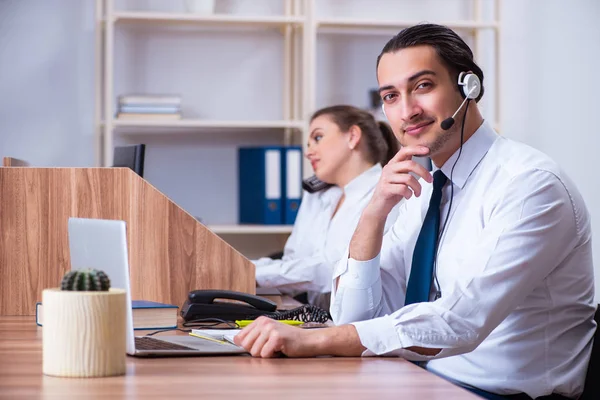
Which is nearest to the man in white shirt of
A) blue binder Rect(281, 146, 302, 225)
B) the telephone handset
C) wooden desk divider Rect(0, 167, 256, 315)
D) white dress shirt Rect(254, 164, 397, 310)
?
wooden desk divider Rect(0, 167, 256, 315)

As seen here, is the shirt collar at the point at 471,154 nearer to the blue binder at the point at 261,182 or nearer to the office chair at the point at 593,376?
the office chair at the point at 593,376

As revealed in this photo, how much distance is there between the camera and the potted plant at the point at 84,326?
107 cm

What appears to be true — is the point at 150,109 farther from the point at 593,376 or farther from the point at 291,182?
the point at 593,376

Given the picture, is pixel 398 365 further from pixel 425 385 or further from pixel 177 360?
pixel 177 360

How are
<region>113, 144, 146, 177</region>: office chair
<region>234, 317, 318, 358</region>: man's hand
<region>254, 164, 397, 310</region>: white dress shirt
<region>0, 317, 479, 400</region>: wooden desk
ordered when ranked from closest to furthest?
<region>0, 317, 479, 400</region>: wooden desk, <region>234, 317, 318, 358</region>: man's hand, <region>113, 144, 146, 177</region>: office chair, <region>254, 164, 397, 310</region>: white dress shirt

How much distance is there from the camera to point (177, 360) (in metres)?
1.29

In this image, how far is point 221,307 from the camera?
1855mm

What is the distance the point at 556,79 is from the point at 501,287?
9.78ft

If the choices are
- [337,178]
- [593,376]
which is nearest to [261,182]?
[337,178]

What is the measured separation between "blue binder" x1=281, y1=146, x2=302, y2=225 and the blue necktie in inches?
83.6

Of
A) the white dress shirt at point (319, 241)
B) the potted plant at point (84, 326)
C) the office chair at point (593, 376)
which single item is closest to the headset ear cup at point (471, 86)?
the office chair at point (593, 376)

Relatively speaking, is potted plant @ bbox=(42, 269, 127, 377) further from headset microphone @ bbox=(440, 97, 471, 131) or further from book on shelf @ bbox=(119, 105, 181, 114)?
book on shelf @ bbox=(119, 105, 181, 114)

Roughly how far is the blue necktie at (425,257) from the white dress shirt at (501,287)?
0.07 feet

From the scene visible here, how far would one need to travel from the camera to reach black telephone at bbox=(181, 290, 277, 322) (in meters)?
1.83
